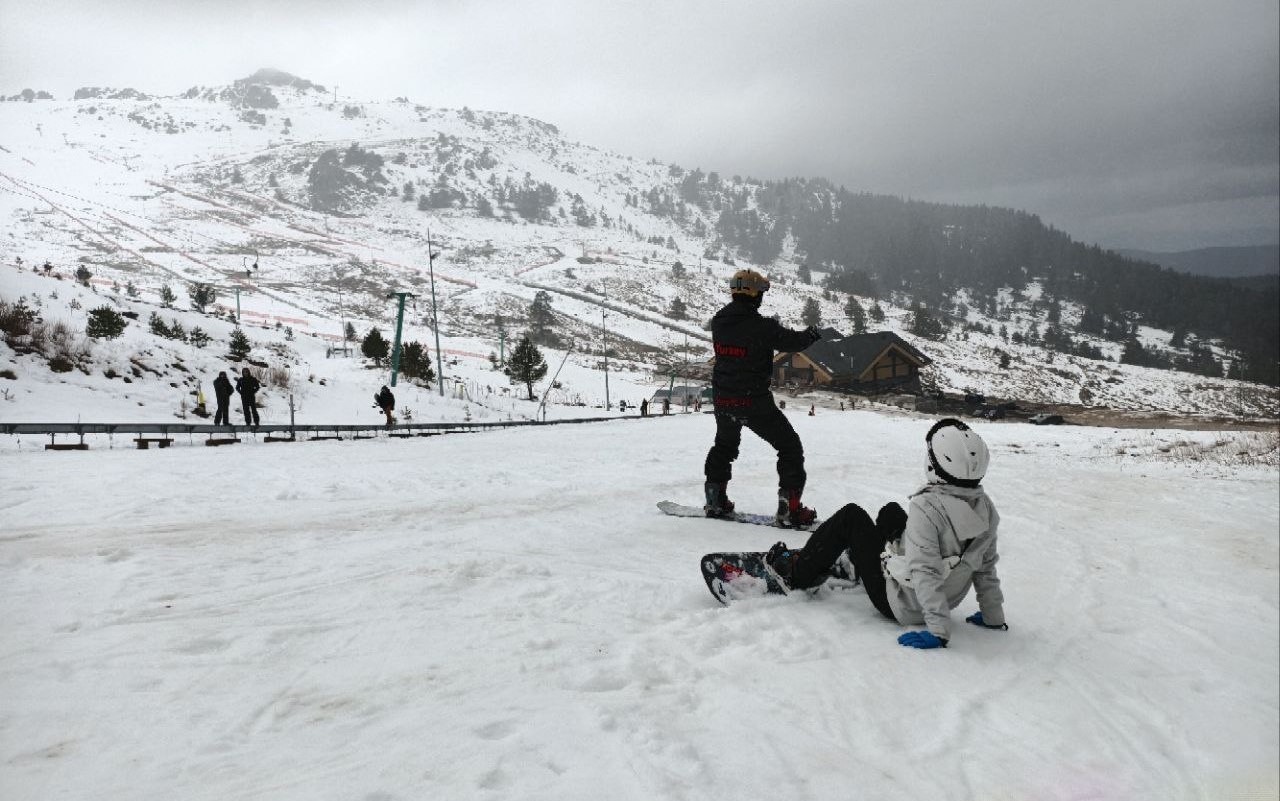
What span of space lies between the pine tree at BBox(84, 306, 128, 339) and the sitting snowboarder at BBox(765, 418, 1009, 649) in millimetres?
25067

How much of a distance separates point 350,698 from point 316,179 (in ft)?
770

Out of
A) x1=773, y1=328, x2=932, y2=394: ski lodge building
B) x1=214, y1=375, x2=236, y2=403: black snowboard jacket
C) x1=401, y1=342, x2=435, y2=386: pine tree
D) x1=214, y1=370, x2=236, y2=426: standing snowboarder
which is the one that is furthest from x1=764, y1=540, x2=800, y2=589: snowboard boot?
x1=401, y1=342, x2=435, y2=386: pine tree

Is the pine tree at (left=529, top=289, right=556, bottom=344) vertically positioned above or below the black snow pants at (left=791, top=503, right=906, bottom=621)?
above

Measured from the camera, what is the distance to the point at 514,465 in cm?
1019

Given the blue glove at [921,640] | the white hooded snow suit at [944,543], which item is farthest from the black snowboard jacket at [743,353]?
the blue glove at [921,640]

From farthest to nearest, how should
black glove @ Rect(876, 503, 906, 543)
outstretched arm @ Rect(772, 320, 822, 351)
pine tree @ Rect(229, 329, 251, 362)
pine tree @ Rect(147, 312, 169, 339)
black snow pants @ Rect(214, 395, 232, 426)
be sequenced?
1. pine tree @ Rect(229, 329, 251, 362)
2. pine tree @ Rect(147, 312, 169, 339)
3. black snow pants @ Rect(214, 395, 232, 426)
4. outstretched arm @ Rect(772, 320, 822, 351)
5. black glove @ Rect(876, 503, 906, 543)

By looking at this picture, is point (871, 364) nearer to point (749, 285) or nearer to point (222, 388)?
point (749, 285)

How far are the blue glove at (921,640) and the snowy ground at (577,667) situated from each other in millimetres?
107

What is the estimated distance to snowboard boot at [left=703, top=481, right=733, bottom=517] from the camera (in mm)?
6168

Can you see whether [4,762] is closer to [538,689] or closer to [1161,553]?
[538,689]

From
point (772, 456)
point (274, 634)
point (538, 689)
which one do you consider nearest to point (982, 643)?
point (538, 689)

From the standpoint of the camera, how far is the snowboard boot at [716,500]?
→ 6168 millimetres

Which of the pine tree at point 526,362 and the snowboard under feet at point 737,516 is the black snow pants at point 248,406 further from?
the pine tree at point 526,362

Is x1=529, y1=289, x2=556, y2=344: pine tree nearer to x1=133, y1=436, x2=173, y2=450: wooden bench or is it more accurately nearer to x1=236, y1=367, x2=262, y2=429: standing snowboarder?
x1=236, y1=367, x2=262, y2=429: standing snowboarder
